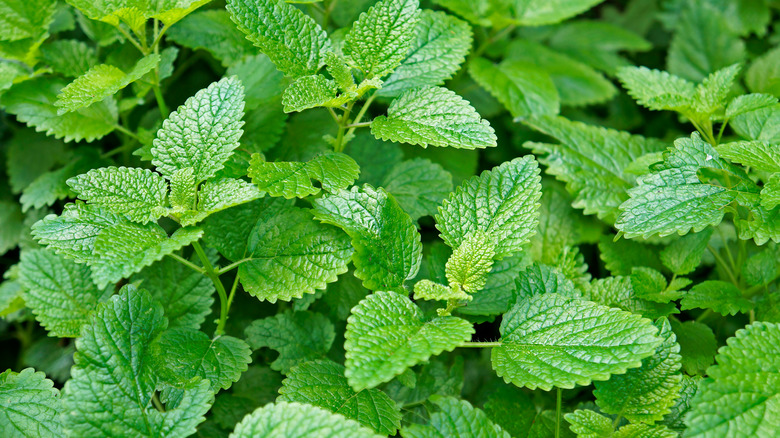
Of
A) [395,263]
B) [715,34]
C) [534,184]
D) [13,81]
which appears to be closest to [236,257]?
[395,263]

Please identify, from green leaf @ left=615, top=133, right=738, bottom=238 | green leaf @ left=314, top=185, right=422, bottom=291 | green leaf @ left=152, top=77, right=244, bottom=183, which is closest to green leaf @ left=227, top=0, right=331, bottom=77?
green leaf @ left=152, top=77, right=244, bottom=183

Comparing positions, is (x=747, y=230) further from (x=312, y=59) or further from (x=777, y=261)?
(x=312, y=59)

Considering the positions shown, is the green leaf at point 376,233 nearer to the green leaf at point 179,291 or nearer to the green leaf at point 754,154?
the green leaf at point 179,291

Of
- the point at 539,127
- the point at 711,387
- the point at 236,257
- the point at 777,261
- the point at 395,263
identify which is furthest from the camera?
the point at 539,127

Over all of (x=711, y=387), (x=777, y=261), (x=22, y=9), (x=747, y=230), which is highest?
(x=22, y=9)

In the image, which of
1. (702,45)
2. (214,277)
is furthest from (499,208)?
(702,45)

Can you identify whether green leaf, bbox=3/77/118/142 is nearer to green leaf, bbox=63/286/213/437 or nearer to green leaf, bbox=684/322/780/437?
green leaf, bbox=63/286/213/437

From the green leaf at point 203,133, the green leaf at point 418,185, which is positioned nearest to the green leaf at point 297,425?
the green leaf at point 203,133
